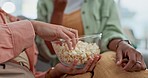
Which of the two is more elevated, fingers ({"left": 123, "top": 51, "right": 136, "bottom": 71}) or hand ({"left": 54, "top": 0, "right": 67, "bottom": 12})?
hand ({"left": 54, "top": 0, "right": 67, "bottom": 12})

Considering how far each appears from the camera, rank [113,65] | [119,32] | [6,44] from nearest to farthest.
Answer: [6,44] → [113,65] → [119,32]

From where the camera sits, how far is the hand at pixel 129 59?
2.81ft

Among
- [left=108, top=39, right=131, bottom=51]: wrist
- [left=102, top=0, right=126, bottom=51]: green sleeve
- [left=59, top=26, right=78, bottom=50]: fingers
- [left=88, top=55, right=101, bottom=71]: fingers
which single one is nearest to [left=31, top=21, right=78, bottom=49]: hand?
[left=59, top=26, right=78, bottom=50]: fingers

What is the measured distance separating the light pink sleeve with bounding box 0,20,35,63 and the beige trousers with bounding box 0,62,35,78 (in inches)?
1.8

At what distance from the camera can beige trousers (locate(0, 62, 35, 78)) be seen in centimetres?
84

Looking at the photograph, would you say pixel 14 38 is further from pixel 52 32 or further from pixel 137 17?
pixel 137 17

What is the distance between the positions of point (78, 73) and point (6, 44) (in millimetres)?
265

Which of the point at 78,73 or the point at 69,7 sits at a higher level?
the point at 69,7

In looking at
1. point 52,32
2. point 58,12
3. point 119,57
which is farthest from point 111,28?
point 52,32

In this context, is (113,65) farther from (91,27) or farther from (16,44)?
(91,27)

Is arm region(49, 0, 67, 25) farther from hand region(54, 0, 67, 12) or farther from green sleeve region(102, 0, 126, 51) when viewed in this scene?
green sleeve region(102, 0, 126, 51)

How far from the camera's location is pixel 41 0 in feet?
4.81

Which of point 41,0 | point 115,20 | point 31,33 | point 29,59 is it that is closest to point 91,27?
point 115,20

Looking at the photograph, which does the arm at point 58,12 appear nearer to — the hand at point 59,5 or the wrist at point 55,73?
the hand at point 59,5
